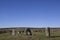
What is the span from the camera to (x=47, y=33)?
2589 centimetres

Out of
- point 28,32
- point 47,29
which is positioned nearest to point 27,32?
point 28,32

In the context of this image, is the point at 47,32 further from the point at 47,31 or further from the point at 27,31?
the point at 27,31

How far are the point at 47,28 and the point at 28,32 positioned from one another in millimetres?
4596

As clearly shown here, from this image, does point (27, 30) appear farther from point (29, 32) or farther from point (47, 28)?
point (47, 28)

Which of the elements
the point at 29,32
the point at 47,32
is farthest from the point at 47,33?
the point at 29,32

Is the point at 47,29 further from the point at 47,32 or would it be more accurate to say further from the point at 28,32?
the point at 28,32

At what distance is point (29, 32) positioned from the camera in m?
29.1

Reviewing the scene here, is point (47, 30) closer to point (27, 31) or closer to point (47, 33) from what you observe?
point (47, 33)

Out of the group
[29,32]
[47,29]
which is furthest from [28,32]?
[47,29]

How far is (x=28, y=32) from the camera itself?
29.2 m

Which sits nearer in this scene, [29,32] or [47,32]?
[47,32]

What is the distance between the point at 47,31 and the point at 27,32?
508 cm

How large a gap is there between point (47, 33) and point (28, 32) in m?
4.69

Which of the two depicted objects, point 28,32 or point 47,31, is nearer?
point 47,31
